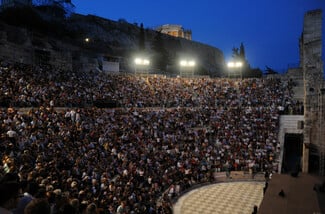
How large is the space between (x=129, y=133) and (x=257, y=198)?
364 inches

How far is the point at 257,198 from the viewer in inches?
641

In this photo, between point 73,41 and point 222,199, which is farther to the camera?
point 73,41

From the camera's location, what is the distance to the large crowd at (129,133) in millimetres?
12234

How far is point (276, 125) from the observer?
24.4 m

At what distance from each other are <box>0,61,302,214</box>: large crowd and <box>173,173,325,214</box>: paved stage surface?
3.89ft

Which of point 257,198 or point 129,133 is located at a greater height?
point 129,133

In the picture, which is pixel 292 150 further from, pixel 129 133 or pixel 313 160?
pixel 129 133

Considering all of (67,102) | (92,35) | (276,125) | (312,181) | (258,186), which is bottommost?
(258,186)

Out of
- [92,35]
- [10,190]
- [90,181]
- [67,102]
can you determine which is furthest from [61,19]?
[10,190]

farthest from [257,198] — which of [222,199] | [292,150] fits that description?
[292,150]

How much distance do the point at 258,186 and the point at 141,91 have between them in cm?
1597

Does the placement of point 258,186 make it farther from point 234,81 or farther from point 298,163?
point 234,81

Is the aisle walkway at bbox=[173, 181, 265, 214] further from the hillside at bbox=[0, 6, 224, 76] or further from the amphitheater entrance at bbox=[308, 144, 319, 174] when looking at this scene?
the hillside at bbox=[0, 6, 224, 76]

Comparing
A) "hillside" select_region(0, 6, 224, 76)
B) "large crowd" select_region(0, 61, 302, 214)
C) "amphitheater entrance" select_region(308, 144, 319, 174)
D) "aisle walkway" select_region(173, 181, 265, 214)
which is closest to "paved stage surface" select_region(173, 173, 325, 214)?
"aisle walkway" select_region(173, 181, 265, 214)
